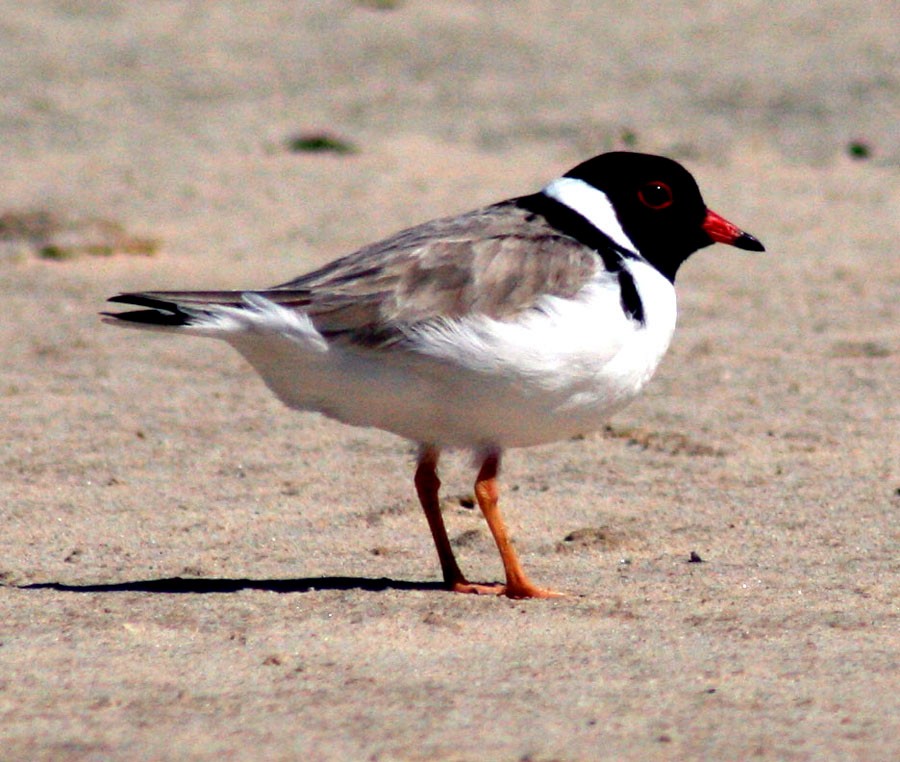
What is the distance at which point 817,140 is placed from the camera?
46.6 ft

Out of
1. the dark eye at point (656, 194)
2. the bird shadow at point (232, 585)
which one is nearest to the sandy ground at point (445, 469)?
the bird shadow at point (232, 585)

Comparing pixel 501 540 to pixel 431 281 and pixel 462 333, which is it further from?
pixel 431 281

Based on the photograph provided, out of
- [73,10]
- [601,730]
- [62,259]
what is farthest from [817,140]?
[601,730]

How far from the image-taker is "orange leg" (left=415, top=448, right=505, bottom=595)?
18.1 ft

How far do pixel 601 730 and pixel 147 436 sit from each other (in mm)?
3762

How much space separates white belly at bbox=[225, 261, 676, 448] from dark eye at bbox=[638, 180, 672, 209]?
2.25 feet

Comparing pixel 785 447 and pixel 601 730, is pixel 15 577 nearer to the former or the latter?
pixel 601 730

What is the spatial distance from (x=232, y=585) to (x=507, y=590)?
0.92m

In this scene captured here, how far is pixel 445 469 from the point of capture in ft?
23.2

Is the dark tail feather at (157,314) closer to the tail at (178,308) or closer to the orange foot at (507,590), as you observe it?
the tail at (178,308)

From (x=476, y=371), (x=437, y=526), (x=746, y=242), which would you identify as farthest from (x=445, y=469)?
(x=476, y=371)

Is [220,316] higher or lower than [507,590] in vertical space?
higher

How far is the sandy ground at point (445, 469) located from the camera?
4.32 meters

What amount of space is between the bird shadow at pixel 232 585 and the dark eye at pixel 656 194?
1.61 metres
